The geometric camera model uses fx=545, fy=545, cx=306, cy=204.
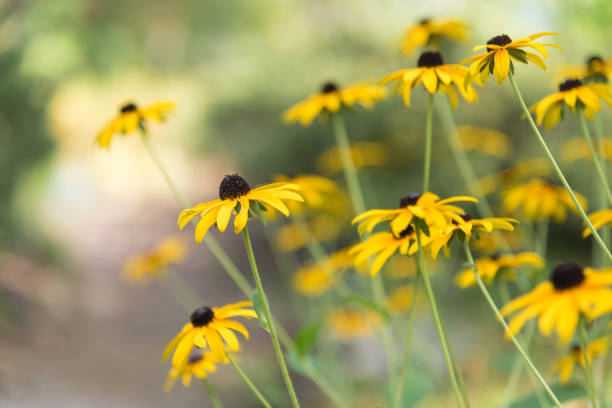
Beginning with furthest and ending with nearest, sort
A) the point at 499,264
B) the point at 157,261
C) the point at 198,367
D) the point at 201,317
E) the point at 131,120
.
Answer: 1. the point at 157,261
2. the point at 131,120
3. the point at 499,264
4. the point at 198,367
5. the point at 201,317

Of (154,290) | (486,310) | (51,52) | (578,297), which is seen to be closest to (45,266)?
(154,290)

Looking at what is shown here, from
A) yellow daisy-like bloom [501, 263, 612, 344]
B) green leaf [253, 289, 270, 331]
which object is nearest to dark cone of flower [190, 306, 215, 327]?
green leaf [253, 289, 270, 331]

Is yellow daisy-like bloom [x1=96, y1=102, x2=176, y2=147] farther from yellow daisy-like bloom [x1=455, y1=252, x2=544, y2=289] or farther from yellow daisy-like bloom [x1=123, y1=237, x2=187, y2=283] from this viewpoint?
yellow daisy-like bloom [x1=455, y1=252, x2=544, y2=289]

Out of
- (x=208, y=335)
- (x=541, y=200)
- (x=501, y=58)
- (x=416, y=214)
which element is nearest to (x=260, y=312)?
(x=208, y=335)

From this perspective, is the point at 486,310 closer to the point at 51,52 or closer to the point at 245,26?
the point at 51,52

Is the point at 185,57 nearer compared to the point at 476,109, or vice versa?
the point at 476,109

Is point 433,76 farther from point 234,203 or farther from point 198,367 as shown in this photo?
point 198,367
